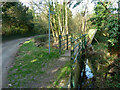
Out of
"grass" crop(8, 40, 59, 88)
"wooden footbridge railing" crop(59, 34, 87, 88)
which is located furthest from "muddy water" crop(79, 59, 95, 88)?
"grass" crop(8, 40, 59, 88)

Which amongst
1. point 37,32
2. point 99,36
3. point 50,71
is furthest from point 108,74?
point 37,32

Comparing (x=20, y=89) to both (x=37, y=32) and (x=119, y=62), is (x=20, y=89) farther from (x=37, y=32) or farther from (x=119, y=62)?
(x=37, y=32)

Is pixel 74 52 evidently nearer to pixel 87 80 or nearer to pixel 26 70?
pixel 87 80

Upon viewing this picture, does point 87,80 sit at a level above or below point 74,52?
below

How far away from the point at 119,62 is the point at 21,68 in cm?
526

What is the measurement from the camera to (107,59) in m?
6.06

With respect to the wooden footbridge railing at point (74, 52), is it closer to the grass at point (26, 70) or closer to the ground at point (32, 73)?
the ground at point (32, 73)

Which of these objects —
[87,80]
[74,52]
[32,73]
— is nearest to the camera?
[32,73]

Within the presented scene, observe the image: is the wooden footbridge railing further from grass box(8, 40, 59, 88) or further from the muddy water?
grass box(8, 40, 59, 88)

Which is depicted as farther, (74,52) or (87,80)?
(74,52)

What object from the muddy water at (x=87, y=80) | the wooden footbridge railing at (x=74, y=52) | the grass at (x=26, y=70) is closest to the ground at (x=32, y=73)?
the grass at (x=26, y=70)

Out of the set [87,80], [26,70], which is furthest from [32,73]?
[87,80]

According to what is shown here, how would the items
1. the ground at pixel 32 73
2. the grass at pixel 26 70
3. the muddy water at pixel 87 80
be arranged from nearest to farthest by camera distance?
the ground at pixel 32 73 < the grass at pixel 26 70 < the muddy water at pixel 87 80

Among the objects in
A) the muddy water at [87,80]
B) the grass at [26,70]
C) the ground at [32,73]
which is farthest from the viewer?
the muddy water at [87,80]
